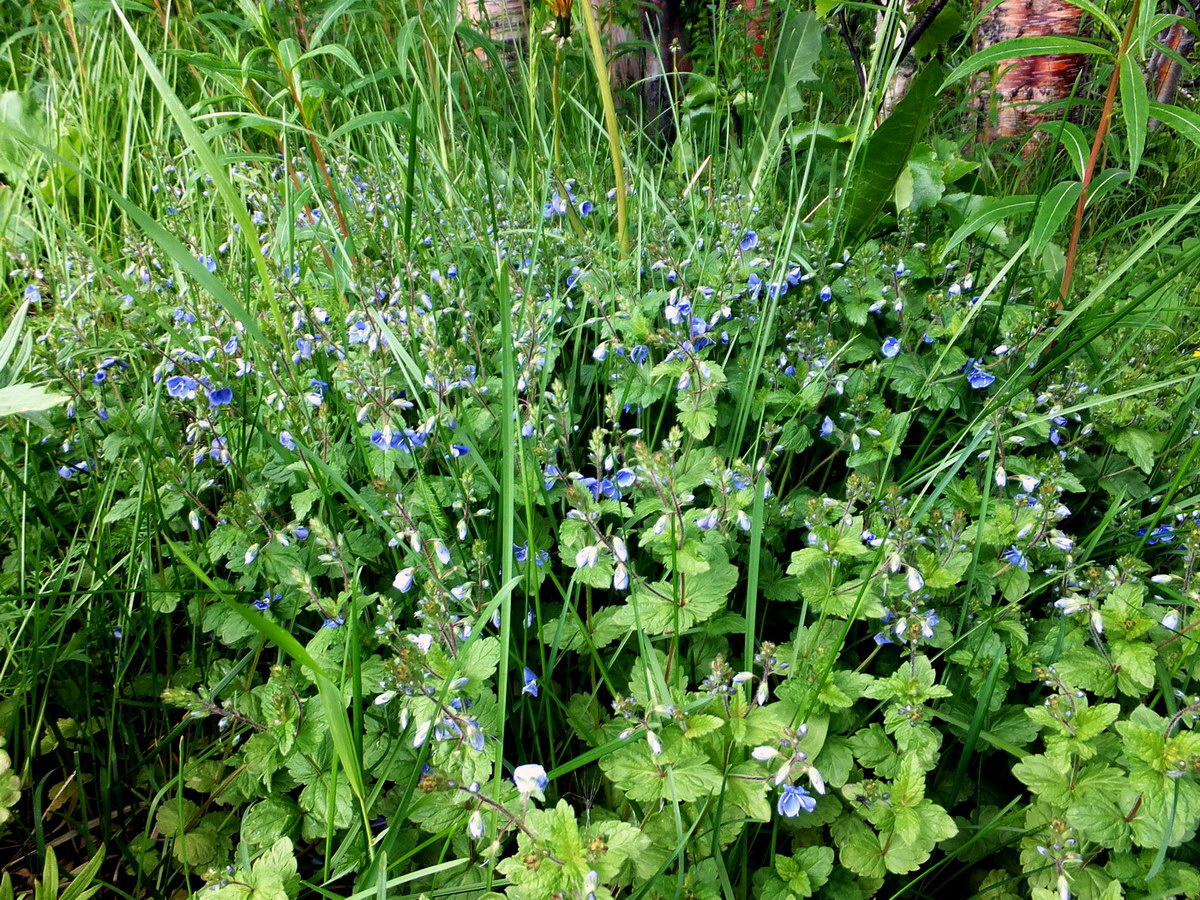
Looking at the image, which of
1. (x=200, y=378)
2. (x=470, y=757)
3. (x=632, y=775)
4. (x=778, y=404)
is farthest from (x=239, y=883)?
(x=778, y=404)

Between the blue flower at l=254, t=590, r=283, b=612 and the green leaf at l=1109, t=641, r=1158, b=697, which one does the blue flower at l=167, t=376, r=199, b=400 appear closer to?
the blue flower at l=254, t=590, r=283, b=612

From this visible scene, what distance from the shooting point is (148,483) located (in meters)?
1.82

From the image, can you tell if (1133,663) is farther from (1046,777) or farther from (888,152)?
(888,152)

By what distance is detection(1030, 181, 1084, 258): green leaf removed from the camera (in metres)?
1.79

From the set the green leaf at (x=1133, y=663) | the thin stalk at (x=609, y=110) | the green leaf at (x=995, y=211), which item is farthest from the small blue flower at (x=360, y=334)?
the green leaf at (x=1133, y=663)

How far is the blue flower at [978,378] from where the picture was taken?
1.93 meters

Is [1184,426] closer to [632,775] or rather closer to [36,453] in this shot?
[632,775]

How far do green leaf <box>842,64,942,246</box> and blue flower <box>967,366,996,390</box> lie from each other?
772mm

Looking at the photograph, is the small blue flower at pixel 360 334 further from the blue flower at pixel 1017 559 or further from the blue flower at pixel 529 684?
the blue flower at pixel 1017 559

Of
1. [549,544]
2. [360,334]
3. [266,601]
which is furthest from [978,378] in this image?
[266,601]

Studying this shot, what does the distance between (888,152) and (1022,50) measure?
1.78 ft

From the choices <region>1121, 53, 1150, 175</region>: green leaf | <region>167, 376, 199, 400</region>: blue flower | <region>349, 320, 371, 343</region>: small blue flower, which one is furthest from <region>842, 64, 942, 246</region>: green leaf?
<region>167, 376, 199, 400</region>: blue flower

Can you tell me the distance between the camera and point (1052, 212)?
1854 mm

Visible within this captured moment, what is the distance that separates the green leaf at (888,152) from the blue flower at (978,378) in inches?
30.4
